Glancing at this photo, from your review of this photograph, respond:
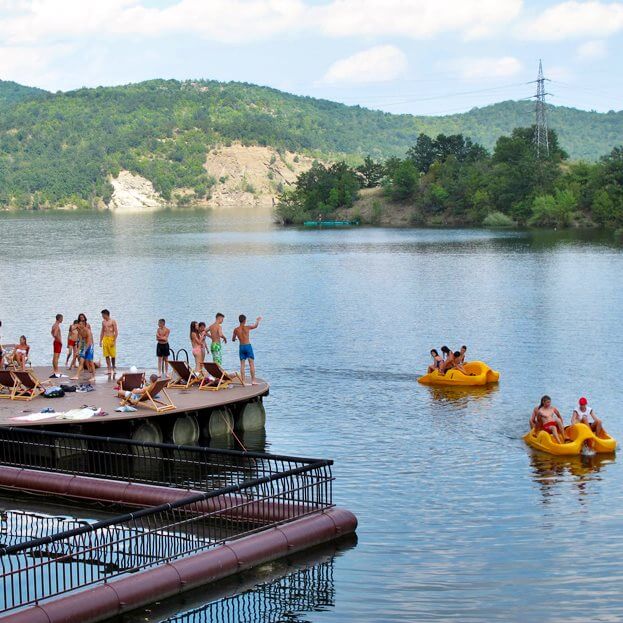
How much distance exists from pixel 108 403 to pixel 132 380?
2.84 feet

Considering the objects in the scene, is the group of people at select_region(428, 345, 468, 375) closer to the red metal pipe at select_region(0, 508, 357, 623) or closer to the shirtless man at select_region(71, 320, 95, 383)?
the shirtless man at select_region(71, 320, 95, 383)

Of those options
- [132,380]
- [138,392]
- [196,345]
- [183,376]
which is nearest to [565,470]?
[138,392]

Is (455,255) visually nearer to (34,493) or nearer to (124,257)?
(124,257)

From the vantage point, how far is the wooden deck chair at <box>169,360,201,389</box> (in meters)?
30.7

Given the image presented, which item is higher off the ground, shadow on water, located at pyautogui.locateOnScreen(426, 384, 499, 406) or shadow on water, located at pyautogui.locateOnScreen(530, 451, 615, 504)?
shadow on water, located at pyautogui.locateOnScreen(426, 384, 499, 406)

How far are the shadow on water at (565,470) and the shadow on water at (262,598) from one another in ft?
21.6

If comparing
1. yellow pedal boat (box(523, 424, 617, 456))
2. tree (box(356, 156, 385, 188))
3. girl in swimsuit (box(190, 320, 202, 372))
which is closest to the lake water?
yellow pedal boat (box(523, 424, 617, 456))

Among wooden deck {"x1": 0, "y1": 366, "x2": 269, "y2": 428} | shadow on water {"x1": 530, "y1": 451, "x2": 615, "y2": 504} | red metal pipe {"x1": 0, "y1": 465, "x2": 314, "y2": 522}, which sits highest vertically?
wooden deck {"x1": 0, "y1": 366, "x2": 269, "y2": 428}

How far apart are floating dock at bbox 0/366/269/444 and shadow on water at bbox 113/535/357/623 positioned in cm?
876

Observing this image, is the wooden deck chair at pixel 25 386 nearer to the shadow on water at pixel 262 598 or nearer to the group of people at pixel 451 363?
the shadow on water at pixel 262 598

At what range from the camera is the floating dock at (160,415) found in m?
26.7

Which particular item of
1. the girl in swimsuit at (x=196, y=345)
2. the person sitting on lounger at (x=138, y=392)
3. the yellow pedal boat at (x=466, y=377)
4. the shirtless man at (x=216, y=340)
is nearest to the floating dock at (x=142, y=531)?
the person sitting on lounger at (x=138, y=392)

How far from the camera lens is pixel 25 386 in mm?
29328

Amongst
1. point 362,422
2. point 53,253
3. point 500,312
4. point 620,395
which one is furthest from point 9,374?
point 53,253
